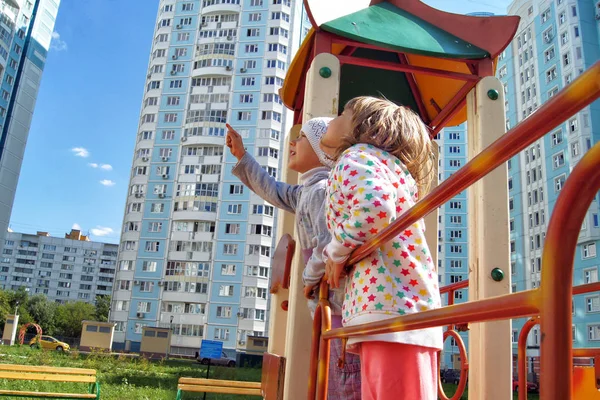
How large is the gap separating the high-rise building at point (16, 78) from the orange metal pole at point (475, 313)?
1702 inches

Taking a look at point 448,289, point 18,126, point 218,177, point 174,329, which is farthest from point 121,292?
point 448,289

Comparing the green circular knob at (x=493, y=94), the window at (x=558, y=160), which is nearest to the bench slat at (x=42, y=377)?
the green circular knob at (x=493, y=94)

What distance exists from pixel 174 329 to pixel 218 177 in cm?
1179

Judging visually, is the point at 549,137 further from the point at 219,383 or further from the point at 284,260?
the point at 284,260

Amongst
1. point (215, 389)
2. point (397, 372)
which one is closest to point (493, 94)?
point (397, 372)

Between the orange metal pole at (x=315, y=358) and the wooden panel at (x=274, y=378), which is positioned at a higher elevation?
the orange metal pole at (x=315, y=358)

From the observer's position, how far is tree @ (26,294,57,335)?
57406 mm

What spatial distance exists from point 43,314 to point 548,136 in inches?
2107

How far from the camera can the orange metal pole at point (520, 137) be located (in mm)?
523

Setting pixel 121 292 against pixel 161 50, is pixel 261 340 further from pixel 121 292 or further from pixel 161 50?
pixel 161 50

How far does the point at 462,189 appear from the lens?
2.98ft

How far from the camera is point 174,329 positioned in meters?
37.7

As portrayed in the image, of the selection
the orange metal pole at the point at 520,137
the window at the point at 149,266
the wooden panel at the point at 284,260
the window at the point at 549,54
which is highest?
the window at the point at 549,54

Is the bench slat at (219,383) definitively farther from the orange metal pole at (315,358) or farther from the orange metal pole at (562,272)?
the orange metal pole at (562,272)
